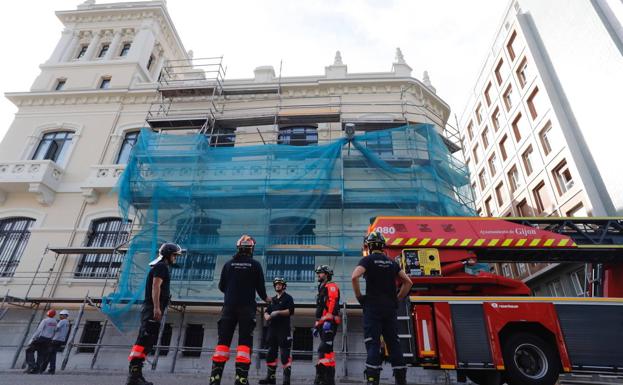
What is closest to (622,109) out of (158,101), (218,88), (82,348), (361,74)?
(361,74)

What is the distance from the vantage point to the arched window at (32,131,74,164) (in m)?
15.9

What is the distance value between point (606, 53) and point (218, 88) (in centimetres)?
1848

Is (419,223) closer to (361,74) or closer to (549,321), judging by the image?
(549,321)

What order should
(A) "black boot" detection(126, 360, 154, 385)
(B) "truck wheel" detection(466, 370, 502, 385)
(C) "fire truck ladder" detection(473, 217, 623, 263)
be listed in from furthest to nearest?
(C) "fire truck ladder" detection(473, 217, 623, 263) → (B) "truck wheel" detection(466, 370, 502, 385) → (A) "black boot" detection(126, 360, 154, 385)

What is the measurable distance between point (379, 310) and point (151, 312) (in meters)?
3.12

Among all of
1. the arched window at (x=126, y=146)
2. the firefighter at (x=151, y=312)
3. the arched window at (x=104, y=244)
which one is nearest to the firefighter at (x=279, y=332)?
the firefighter at (x=151, y=312)

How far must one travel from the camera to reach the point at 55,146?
1625cm

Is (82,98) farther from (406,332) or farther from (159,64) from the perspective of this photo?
(406,332)

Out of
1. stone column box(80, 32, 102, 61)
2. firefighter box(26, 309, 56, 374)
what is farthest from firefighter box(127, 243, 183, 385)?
stone column box(80, 32, 102, 61)

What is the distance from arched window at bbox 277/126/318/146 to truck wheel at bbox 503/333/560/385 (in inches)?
429

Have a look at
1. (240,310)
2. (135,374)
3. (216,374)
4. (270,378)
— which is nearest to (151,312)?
(135,374)

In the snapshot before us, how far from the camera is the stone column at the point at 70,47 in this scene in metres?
19.4

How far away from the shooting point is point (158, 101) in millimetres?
16828

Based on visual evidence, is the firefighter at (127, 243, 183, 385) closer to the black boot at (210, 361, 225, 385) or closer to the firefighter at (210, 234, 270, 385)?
the firefighter at (210, 234, 270, 385)
